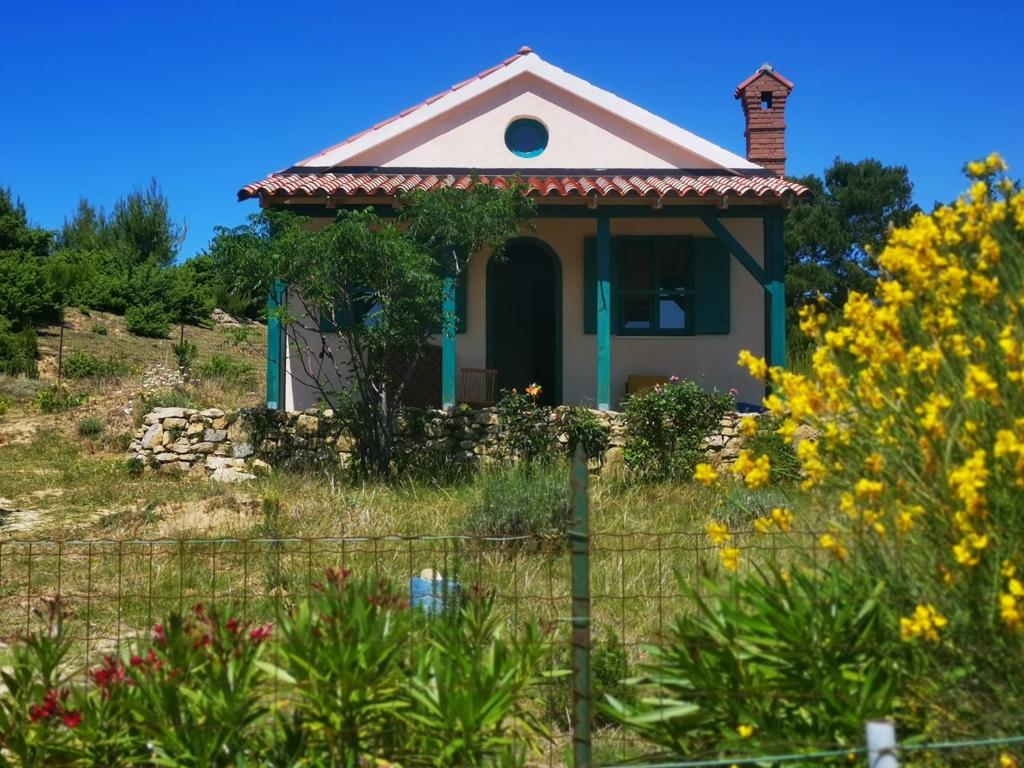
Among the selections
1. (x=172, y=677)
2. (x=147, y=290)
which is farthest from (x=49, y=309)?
(x=172, y=677)

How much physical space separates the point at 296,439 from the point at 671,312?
5054 millimetres

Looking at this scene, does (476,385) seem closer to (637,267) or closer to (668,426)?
(637,267)

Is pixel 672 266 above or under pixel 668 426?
above

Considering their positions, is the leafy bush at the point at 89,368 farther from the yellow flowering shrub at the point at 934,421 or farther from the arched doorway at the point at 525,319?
the yellow flowering shrub at the point at 934,421

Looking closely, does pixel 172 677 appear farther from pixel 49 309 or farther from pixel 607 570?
pixel 49 309

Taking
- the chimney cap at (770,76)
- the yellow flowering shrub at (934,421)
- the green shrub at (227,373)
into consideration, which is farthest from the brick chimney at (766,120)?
the yellow flowering shrub at (934,421)

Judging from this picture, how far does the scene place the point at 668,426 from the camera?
409 inches

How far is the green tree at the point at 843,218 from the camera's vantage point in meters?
28.8

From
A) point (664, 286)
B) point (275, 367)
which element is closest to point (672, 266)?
point (664, 286)

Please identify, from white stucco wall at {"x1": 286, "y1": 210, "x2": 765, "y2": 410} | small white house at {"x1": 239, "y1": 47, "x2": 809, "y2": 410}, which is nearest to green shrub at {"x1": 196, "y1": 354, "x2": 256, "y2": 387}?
white stucco wall at {"x1": 286, "y1": 210, "x2": 765, "y2": 410}

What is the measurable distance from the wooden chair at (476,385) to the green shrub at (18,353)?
343 inches

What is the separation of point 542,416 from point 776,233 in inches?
153

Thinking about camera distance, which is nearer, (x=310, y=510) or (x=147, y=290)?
(x=310, y=510)

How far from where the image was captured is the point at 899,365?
323 centimetres
